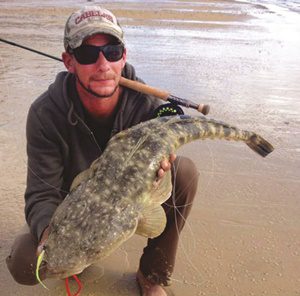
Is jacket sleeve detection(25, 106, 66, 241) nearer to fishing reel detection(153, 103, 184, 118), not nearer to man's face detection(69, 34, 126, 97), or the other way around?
man's face detection(69, 34, 126, 97)

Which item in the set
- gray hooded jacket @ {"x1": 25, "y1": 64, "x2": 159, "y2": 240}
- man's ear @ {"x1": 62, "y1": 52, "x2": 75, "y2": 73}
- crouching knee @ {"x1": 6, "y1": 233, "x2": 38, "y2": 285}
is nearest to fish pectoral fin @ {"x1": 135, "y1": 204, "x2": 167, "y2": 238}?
gray hooded jacket @ {"x1": 25, "y1": 64, "x2": 159, "y2": 240}

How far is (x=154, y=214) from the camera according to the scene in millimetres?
2531

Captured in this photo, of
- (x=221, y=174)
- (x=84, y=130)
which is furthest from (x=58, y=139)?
(x=221, y=174)

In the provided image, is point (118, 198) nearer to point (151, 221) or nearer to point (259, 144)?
point (151, 221)

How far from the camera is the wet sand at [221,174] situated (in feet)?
10.9

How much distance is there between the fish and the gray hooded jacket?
0.35 m

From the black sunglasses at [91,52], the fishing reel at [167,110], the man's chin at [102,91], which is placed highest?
the black sunglasses at [91,52]

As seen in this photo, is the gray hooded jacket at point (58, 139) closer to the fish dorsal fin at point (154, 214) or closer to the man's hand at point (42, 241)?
the man's hand at point (42, 241)

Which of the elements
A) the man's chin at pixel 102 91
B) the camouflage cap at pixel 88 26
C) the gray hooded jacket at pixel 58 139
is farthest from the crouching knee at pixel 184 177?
the camouflage cap at pixel 88 26

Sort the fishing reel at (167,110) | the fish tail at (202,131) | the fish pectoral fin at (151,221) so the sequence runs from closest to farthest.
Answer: the fish pectoral fin at (151,221)
the fish tail at (202,131)
the fishing reel at (167,110)

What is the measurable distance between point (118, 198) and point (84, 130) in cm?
72

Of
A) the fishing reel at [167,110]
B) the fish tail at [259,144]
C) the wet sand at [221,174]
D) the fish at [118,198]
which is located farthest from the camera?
the wet sand at [221,174]

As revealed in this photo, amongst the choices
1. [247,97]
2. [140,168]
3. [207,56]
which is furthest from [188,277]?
[207,56]

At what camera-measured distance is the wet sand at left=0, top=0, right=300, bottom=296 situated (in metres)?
3.33
